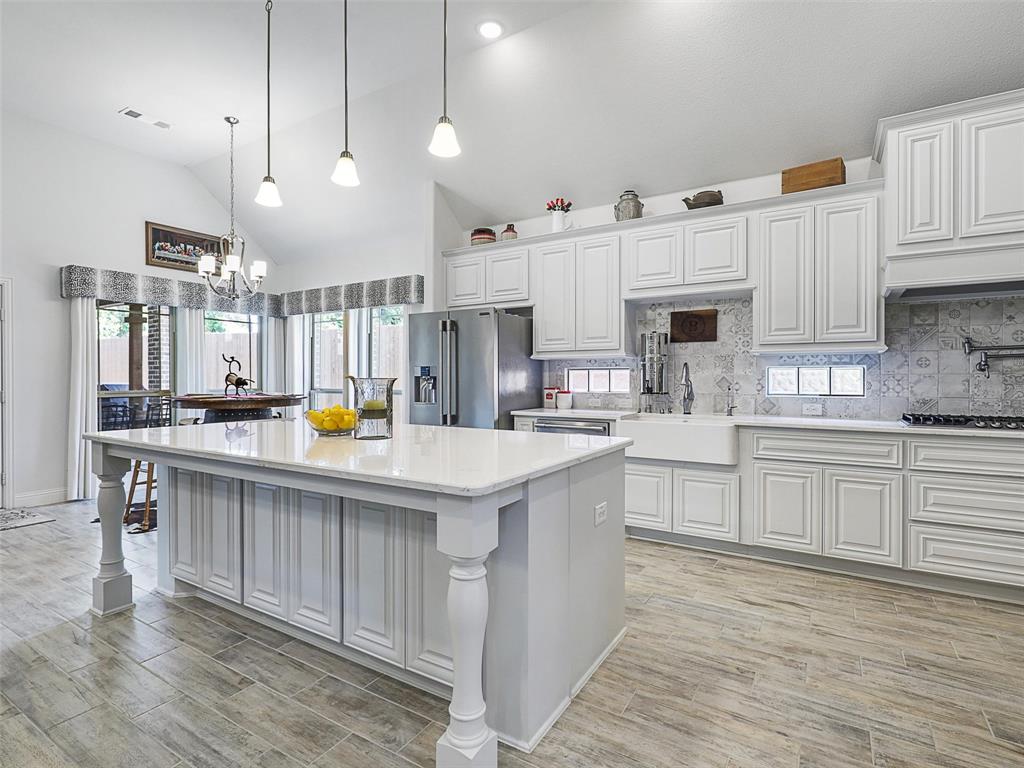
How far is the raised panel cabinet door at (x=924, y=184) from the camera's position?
9.30 ft

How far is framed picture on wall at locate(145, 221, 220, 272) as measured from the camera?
17.9ft

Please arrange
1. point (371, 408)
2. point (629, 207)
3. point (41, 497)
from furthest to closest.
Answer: point (41, 497) < point (629, 207) < point (371, 408)

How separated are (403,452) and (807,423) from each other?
8.17ft

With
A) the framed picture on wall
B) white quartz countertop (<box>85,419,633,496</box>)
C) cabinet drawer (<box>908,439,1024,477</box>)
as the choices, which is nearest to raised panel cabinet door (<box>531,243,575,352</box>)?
white quartz countertop (<box>85,419,633,496</box>)

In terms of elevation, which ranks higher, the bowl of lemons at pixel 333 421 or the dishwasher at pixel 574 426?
the bowl of lemons at pixel 333 421

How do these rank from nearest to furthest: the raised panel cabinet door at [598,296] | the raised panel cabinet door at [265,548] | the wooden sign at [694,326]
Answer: the raised panel cabinet door at [265,548]
the wooden sign at [694,326]
the raised panel cabinet door at [598,296]

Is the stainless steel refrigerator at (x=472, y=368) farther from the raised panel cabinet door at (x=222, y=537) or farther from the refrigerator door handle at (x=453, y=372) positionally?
the raised panel cabinet door at (x=222, y=537)

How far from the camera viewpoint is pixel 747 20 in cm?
307

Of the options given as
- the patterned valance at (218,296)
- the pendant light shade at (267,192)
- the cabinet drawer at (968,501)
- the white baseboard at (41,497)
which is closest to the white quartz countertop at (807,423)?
the cabinet drawer at (968,501)

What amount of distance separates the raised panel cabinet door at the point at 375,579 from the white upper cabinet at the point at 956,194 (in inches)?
117

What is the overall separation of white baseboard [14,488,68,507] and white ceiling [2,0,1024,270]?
128 inches

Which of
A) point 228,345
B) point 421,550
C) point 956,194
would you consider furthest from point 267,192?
point 228,345

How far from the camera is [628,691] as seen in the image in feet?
6.42

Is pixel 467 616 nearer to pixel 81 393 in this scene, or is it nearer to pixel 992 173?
pixel 992 173
